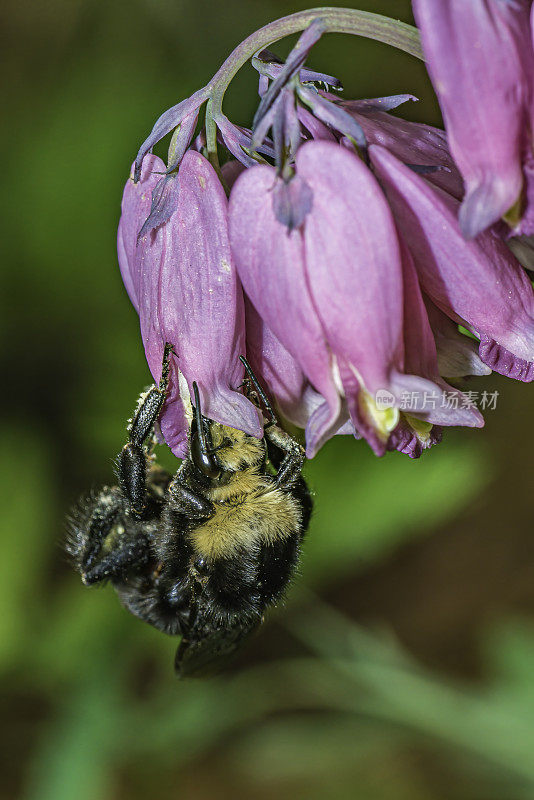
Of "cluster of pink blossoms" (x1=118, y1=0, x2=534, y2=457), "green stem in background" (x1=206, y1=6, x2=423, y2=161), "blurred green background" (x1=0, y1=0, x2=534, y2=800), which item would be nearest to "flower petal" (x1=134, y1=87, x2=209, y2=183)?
"cluster of pink blossoms" (x1=118, y1=0, x2=534, y2=457)

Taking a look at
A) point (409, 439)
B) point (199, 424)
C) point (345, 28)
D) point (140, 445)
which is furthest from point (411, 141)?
point (140, 445)

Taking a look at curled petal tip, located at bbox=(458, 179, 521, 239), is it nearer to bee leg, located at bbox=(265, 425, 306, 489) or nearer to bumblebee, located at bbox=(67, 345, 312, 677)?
bumblebee, located at bbox=(67, 345, 312, 677)

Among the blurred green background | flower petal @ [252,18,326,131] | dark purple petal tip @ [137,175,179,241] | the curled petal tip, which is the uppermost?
flower petal @ [252,18,326,131]

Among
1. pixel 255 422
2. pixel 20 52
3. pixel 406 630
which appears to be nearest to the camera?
pixel 255 422

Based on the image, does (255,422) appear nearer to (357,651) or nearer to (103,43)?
(357,651)

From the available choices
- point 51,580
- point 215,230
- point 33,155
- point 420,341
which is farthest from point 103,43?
point 420,341

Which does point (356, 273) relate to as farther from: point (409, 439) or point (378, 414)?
point (409, 439)
